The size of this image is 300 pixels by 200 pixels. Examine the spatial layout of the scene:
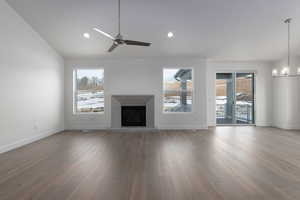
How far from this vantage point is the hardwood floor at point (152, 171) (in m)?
2.19

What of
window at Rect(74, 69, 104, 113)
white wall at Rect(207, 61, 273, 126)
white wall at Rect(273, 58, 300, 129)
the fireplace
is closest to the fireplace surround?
the fireplace

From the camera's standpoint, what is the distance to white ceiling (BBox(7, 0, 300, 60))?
4227mm

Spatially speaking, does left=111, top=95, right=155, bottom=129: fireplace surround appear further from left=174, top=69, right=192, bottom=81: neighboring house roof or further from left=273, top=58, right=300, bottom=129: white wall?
left=273, top=58, right=300, bottom=129: white wall

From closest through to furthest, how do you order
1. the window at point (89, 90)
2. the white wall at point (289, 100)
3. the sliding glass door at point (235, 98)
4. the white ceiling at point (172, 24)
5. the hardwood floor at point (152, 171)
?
the hardwood floor at point (152, 171), the white ceiling at point (172, 24), the white wall at point (289, 100), the window at point (89, 90), the sliding glass door at point (235, 98)

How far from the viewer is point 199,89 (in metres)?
6.80

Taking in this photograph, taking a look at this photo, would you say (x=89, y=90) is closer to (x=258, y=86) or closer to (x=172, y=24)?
(x=172, y=24)

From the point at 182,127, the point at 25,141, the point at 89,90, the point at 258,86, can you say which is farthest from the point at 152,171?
the point at 258,86

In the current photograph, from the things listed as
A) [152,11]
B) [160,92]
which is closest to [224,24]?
[152,11]

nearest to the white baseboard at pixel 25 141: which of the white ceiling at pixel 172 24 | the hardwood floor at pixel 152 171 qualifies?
the hardwood floor at pixel 152 171

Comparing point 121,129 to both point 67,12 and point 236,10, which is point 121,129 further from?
point 236,10

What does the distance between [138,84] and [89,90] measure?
6.26ft

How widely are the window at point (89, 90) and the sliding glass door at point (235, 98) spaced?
16.7ft

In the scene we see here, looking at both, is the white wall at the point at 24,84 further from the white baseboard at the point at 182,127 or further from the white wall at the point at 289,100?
the white wall at the point at 289,100

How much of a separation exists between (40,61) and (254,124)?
8.20m
